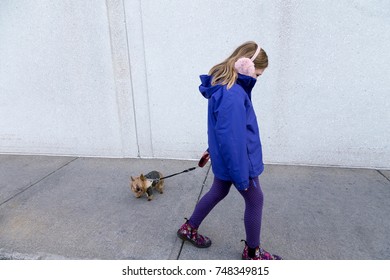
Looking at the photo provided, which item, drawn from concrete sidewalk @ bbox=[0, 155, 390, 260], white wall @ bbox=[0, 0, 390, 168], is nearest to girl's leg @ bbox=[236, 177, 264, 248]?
concrete sidewalk @ bbox=[0, 155, 390, 260]

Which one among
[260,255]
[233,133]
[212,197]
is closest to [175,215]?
[212,197]

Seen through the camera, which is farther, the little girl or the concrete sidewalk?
the concrete sidewalk

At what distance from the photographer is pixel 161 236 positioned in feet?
8.48

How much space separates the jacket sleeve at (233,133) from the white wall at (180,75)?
2233 millimetres

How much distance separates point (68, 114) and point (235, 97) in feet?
11.6

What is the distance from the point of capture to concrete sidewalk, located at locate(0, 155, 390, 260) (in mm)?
2418

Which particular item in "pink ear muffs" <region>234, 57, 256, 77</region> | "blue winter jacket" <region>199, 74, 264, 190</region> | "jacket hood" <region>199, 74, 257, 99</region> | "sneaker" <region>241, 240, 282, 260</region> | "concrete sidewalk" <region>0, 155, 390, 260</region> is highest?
"pink ear muffs" <region>234, 57, 256, 77</region>

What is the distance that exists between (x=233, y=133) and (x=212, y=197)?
68cm

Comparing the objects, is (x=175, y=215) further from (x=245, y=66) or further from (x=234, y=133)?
(x=245, y=66)

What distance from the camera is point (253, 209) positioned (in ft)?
6.86

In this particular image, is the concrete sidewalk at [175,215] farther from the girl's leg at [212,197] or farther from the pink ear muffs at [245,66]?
the pink ear muffs at [245,66]

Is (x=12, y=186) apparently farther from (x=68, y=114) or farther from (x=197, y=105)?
(x=197, y=105)

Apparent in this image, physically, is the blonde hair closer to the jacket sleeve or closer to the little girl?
the little girl
